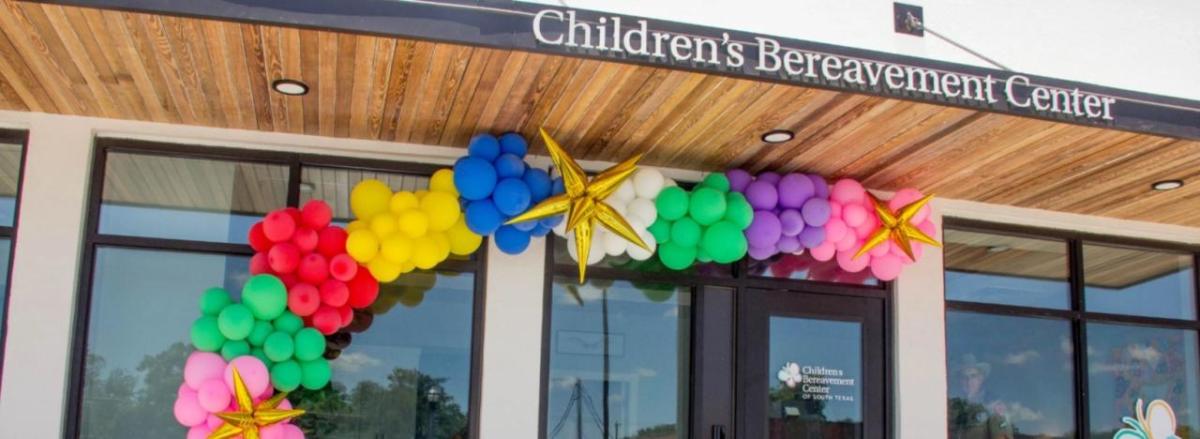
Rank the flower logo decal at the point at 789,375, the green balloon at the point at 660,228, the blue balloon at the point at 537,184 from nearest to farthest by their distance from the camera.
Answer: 1. the blue balloon at the point at 537,184
2. the green balloon at the point at 660,228
3. the flower logo decal at the point at 789,375

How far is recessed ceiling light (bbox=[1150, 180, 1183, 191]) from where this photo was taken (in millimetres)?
6805

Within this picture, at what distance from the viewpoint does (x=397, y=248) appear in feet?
18.9

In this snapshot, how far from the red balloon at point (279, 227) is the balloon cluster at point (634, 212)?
53.1 inches

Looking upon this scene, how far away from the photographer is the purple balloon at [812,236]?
6547mm

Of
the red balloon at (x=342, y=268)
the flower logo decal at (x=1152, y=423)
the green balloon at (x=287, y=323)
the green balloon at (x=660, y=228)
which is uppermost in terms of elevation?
the green balloon at (x=660, y=228)

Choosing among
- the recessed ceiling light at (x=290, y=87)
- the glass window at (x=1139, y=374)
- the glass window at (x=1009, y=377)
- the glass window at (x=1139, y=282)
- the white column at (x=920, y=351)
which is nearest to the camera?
the recessed ceiling light at (x=290, y=87)

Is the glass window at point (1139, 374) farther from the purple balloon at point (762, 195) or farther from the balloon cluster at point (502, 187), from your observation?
the balloon cluster at point (502, 187)

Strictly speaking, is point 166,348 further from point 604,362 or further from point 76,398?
point 604,362

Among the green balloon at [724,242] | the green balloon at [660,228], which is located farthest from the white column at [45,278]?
the green balloon at [724,242]

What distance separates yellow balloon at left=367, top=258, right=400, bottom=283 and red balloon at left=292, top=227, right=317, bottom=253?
291 millimetres

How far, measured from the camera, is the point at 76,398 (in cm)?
594

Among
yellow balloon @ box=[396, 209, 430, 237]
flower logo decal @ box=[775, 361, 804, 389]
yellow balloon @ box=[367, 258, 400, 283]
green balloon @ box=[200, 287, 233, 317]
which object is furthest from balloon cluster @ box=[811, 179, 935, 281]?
green balloon @ box=[200, 287, 233, 317]

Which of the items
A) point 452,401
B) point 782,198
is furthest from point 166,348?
point 782,198

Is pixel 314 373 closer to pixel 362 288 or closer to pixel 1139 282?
pixel 362 288
